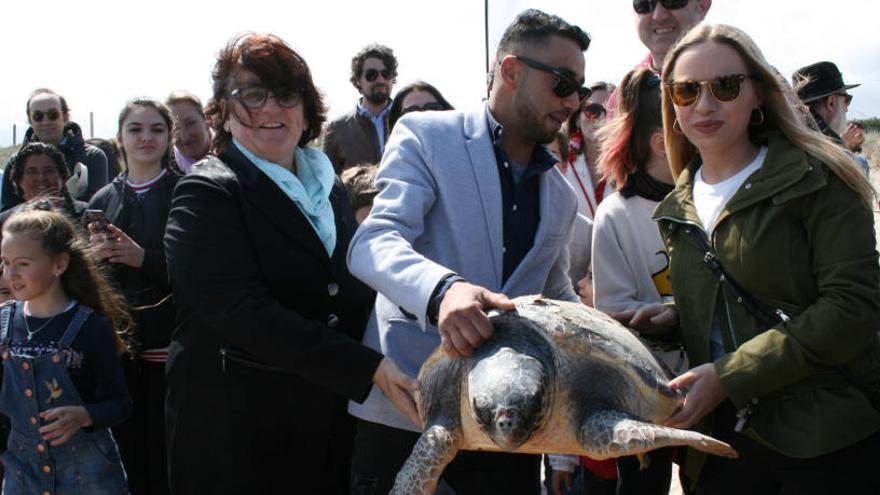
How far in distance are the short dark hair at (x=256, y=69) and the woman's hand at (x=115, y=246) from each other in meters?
1.29

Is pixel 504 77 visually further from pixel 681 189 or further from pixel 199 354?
pixel 199 354

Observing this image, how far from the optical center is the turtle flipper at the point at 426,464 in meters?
1.81

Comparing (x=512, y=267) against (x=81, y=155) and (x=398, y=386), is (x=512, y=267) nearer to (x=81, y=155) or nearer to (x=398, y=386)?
(x=398, y=386)

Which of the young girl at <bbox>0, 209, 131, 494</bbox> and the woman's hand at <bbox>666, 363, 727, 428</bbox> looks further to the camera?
the young girl at <bbox>0, 209, 131, 494</bbox>

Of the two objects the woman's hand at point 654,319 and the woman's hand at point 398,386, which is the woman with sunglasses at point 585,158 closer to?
the woman's hand at point 654,319

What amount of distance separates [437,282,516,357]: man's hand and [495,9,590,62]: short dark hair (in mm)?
890

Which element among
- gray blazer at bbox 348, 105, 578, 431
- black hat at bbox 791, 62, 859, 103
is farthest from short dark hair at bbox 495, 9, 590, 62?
black hat at bbox 791, 62, 859, 103

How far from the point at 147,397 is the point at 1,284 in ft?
3.79

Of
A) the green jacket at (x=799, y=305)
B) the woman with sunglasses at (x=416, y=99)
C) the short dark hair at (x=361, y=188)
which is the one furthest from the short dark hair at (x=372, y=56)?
the green jacket at (x=799, y=305)

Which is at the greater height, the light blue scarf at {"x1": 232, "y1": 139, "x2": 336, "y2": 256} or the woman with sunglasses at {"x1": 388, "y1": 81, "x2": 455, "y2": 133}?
the woman with sunglasses at {"x1": 388, "y1": 81, "x2": 455, "y2": 133}

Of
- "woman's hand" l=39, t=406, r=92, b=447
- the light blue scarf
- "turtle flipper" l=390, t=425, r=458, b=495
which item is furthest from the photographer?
"woman's hand" l=39, t=406, r=92, b=447

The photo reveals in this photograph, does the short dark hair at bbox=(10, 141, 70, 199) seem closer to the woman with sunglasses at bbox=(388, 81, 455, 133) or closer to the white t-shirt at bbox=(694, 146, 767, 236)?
the woman with sunglasses at bbox=(388, 81, 455, 133)

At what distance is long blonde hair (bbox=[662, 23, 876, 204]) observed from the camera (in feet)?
6.93

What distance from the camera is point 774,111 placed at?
89.4 inches
